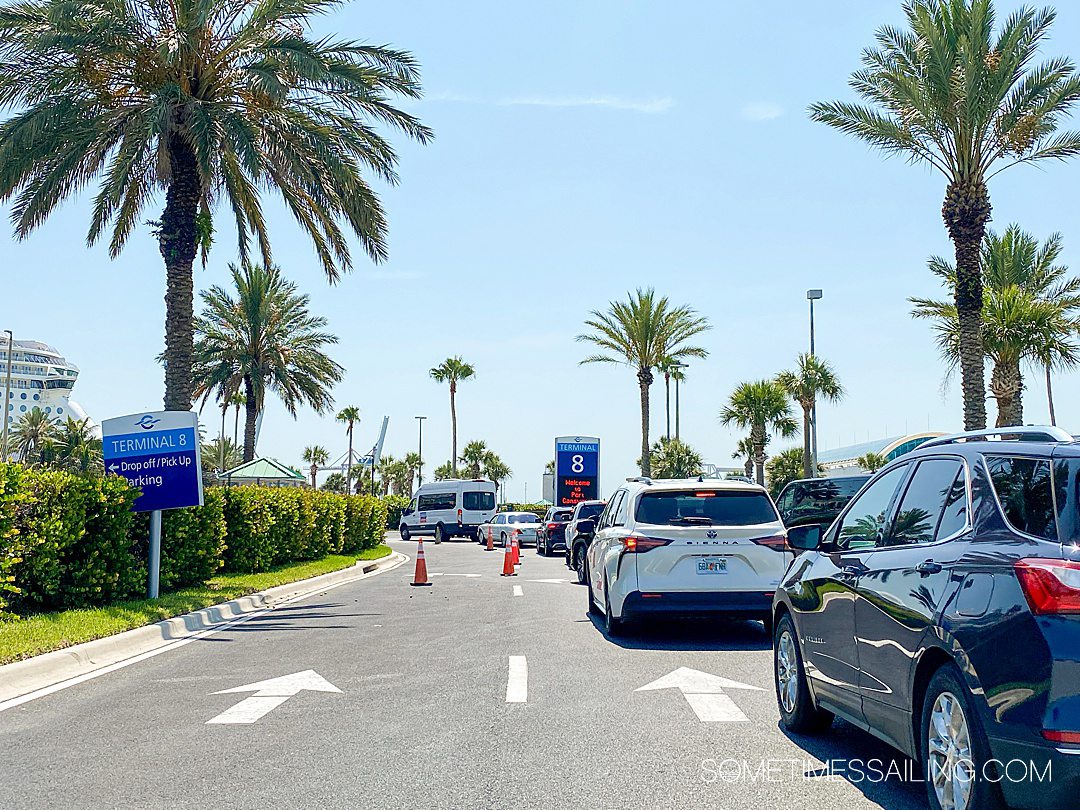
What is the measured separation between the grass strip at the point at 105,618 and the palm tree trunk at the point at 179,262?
340 cm

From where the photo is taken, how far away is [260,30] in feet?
63.6

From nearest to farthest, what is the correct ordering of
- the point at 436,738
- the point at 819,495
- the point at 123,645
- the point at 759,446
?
the point at 436,738, the point at 123,645, the point at 819,495, the point at 759,446

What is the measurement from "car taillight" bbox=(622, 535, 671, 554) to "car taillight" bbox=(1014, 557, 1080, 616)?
7525 mm

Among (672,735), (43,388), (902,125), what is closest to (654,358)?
(902,125)

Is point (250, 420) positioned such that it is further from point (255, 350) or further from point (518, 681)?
point (518, 681)

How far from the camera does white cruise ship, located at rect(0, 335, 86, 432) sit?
149750 mm

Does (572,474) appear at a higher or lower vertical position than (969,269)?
lower

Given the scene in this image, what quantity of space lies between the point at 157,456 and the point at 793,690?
36.2ft

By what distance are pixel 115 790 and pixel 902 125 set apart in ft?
69.3

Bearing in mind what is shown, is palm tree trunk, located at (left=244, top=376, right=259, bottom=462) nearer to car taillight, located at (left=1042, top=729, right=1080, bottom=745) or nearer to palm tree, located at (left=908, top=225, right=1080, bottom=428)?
palm tree, located at (left=908, top=225, right=1080, bottom=428)

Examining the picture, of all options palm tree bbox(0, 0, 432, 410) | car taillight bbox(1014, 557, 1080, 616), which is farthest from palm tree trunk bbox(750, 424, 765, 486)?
car taillight bbox(1014, 557, 1080, 616)

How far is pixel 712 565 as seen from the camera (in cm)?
1169

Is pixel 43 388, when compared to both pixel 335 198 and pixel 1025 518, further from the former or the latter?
pixel 1025 518

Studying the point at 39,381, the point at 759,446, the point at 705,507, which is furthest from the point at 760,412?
the point at 39,381
